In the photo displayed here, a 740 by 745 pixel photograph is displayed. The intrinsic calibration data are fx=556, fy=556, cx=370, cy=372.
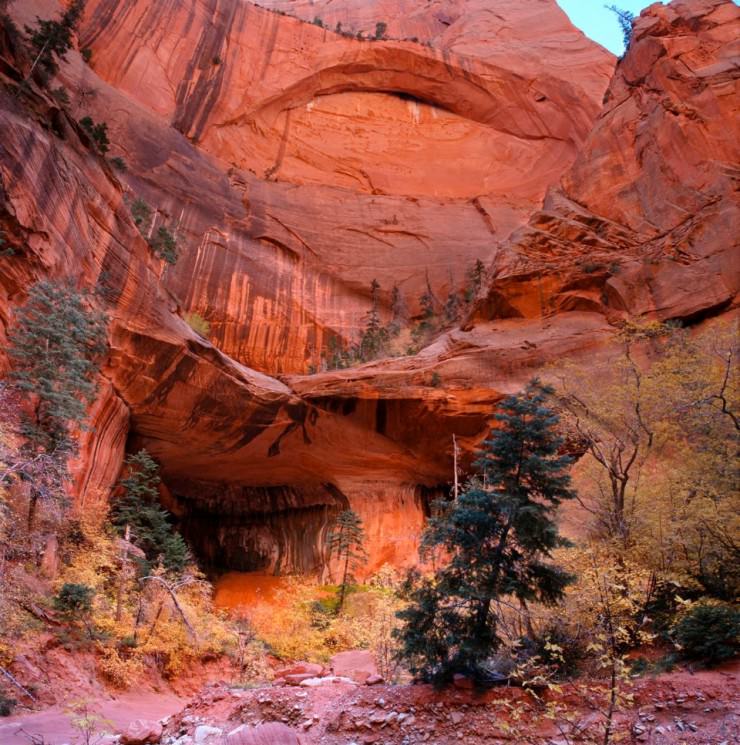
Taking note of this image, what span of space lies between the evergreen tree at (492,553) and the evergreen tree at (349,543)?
1411 cm

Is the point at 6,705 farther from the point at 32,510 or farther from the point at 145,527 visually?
the point at 145,527

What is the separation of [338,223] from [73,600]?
28.6 meters

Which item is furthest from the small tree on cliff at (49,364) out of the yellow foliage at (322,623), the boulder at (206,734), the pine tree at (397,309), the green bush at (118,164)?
the pine tree at (397,309)

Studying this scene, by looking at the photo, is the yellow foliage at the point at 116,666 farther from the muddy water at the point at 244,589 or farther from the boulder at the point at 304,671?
the muddy water at the point at 244,589

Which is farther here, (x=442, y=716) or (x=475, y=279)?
(x=475, y=279)

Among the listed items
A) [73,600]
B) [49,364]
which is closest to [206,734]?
[73,600]

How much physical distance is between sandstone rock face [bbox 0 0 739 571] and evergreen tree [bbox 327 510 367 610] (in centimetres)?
79

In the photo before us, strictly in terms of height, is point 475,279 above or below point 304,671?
above

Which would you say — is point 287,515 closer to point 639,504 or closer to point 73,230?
point 73,230

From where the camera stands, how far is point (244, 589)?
1017 inches

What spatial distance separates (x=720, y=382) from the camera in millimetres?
13117

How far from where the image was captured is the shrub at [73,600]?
11.4 meters

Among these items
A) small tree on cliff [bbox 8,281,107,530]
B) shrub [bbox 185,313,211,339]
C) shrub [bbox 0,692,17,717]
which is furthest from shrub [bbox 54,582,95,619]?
shrub [bbox 185,313,211,339]

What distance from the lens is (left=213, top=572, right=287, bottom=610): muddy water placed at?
24359mm
